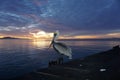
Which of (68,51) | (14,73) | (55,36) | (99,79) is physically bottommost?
(14,73)

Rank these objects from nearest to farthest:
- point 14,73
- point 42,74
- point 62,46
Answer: point 42,74 → point 62,46 → point 14,73

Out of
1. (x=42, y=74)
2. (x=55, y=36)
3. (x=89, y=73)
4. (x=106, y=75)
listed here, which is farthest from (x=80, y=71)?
(x=55, y=36)

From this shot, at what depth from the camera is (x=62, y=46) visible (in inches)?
677

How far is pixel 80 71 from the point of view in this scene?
13953mm

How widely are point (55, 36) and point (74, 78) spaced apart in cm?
710

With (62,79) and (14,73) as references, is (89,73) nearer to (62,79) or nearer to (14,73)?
(62,79)

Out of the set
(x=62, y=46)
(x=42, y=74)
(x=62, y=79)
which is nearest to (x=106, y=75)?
(x=62, y=79)

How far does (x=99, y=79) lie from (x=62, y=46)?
249 inches

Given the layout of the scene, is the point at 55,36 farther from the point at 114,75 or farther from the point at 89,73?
the point at 114,75

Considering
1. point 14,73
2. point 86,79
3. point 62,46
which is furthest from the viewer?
point 14,73

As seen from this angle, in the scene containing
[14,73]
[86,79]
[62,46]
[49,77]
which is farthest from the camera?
[14,73]

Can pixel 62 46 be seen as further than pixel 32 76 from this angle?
Yes

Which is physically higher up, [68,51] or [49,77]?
[68,51]

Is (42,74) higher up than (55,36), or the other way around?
(55,36)
